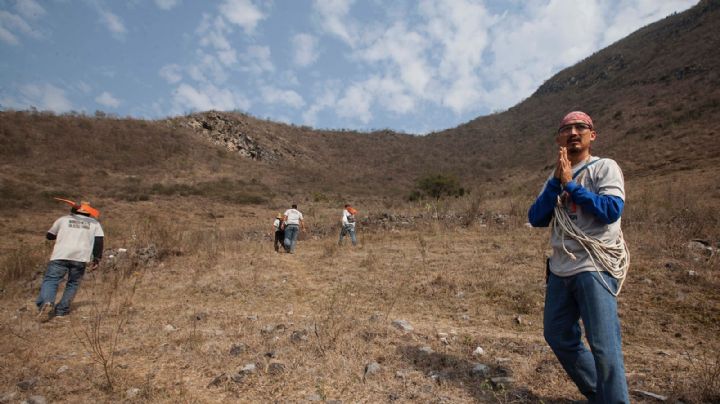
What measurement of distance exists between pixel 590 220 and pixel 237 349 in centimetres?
290

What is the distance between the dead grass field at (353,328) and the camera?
8.43ft

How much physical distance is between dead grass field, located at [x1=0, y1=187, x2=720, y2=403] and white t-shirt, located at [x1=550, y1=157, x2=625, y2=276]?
3.16 feet

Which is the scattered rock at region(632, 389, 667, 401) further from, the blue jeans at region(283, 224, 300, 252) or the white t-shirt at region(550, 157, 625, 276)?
the blue jeans at region(283, 224, 300, 252)

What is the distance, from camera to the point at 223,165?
26.6 metres

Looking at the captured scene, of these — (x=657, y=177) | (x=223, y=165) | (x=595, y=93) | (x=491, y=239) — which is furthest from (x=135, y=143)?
(x=595, y=93)

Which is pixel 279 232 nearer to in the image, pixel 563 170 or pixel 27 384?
pixel 27 384

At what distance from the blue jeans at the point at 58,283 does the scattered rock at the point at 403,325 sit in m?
4.25

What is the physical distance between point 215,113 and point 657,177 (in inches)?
1278

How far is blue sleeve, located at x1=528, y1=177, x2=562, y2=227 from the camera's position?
7.04 ft

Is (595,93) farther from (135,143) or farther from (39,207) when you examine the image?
(39,207)

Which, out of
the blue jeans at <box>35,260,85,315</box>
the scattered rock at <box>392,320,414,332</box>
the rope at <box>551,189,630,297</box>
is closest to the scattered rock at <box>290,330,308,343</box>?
the scattered rock at <box>392,320,414,332</box>

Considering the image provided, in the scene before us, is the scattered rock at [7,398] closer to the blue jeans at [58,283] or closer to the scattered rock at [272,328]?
the scattered rock at [272,328]

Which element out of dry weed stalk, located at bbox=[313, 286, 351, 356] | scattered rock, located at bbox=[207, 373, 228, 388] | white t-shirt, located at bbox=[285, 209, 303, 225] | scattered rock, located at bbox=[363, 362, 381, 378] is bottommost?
scattered rock, located at bbox=[207, 373, 228, 388]

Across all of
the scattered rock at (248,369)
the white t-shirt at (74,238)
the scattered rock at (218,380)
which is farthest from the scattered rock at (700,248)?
the white t-shirt at (74,238)
